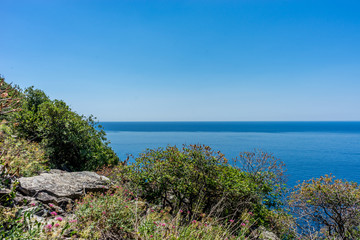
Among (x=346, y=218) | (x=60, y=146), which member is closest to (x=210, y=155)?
(x=346, y=218)

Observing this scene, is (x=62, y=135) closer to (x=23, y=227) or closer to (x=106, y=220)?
(x=106, y=220)

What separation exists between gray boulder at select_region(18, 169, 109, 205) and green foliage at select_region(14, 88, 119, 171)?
19.1 feet

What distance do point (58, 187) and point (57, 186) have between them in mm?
58

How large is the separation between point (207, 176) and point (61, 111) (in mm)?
10272

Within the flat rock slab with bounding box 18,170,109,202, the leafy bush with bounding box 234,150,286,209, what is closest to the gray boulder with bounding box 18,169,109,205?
the flat rock slab with bounding box 18,170,109,202

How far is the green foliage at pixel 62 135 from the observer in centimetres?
1256

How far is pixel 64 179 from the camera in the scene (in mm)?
6824

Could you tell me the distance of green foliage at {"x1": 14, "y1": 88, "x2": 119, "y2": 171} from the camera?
12.6 meters

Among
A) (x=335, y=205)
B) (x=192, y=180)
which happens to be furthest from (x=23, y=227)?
(x=335, y=205)

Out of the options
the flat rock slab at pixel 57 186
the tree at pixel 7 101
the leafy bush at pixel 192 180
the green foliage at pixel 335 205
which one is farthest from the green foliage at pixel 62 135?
the green foliage at pixel 335 205

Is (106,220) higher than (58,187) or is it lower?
lower

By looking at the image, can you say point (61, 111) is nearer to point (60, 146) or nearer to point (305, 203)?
point (60, 146)

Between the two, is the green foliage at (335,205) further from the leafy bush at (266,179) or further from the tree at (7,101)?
the tree at (7,101)

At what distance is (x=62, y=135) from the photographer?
12.8m
